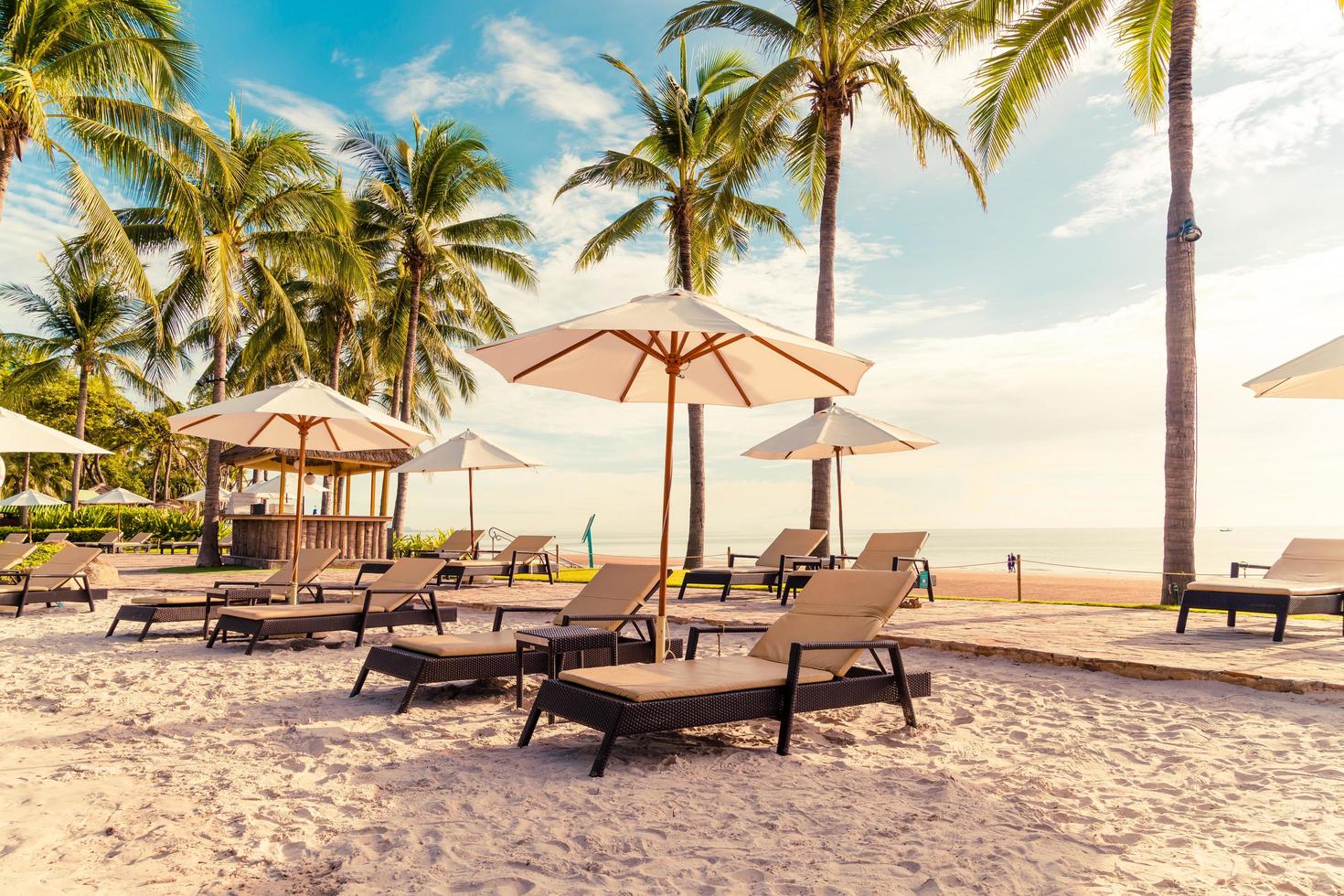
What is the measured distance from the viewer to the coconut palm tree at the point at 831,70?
1388cm

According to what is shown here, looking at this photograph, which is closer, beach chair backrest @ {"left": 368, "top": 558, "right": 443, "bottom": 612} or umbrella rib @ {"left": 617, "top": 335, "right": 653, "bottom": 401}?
umbrella rib @ {"left": 617, "top": 335, "right": 653, "bottom": 401}

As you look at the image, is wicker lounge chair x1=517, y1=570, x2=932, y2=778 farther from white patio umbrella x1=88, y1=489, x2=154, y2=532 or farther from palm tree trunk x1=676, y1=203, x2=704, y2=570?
white patio umbrella x1=88, y1=489, x2=154, y2=532

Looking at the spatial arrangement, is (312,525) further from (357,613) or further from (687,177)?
(357,613)

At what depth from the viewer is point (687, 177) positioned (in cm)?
1791

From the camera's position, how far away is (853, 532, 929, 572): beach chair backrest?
33.4ft

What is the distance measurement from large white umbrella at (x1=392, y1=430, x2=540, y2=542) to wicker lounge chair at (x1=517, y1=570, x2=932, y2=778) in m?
9.97

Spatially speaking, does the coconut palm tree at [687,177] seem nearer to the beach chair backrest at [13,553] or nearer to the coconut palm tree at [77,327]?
the beach chair backrest at [13,553]

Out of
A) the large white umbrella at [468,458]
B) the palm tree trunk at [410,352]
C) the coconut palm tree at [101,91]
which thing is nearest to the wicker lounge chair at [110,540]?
the palm tree trunk at [410,352]

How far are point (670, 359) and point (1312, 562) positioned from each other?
6618 mm

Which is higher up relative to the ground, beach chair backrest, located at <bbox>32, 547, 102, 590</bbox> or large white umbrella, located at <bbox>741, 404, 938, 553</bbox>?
large white umbrella, located at <bbox>741, 404, 938, 553</bbox>

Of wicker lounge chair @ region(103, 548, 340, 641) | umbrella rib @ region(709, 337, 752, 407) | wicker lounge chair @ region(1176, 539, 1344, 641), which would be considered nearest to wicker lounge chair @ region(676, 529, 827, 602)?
wicker lounge chair @ region(103, 548, 340, 641)

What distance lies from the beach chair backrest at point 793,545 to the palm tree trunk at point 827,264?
1.47 meters

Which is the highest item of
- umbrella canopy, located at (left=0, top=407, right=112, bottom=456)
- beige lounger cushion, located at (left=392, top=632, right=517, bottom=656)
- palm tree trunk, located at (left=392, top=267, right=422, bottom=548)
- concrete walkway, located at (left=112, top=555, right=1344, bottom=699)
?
palm tree trunk, located at (left=392, top=267, right=422, bottom=548)

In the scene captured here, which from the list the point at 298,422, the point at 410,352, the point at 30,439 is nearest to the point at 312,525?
the point at 410,352
